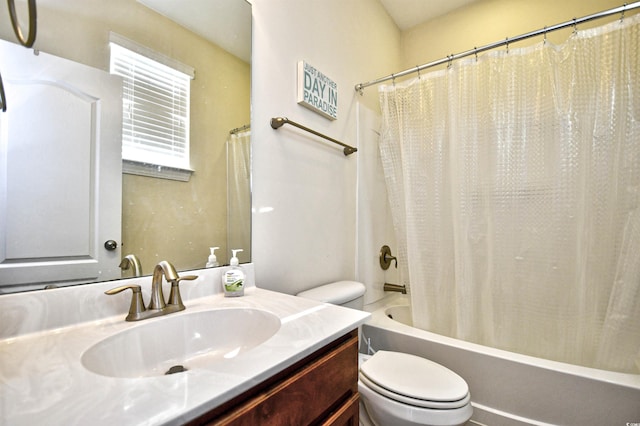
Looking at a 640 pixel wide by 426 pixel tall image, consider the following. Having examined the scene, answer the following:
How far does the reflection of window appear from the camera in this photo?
0.82 metres

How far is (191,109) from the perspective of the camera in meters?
0.98

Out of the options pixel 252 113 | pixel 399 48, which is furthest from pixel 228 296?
pixel 399 48

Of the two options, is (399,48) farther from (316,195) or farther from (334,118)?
(316,195)

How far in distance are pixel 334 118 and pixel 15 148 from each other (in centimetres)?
126

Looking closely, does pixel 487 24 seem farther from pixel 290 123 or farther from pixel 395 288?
pixel 395 288

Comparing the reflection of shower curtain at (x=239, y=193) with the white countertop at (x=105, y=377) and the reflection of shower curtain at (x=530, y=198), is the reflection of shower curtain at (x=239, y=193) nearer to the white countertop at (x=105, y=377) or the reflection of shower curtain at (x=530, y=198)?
the white countertop at (x=105, y=377)

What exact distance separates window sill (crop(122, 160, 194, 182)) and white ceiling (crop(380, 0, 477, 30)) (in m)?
2.05

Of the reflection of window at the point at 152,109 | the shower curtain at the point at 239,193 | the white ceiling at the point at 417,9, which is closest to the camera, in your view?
the reflection of window at the point at 152,109

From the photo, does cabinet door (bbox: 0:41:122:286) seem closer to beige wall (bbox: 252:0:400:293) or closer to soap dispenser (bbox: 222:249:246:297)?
soap dispenser (bbox: 222:249:246:297)

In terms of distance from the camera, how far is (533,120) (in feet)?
Answer: 4.39

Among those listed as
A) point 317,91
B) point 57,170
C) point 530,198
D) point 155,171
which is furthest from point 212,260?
point 530,198

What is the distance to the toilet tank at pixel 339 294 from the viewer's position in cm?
122

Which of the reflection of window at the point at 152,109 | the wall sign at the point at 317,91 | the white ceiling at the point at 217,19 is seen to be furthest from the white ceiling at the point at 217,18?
the wall sign at the point at 317,91

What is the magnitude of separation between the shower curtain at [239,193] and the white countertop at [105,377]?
0.39 metres
